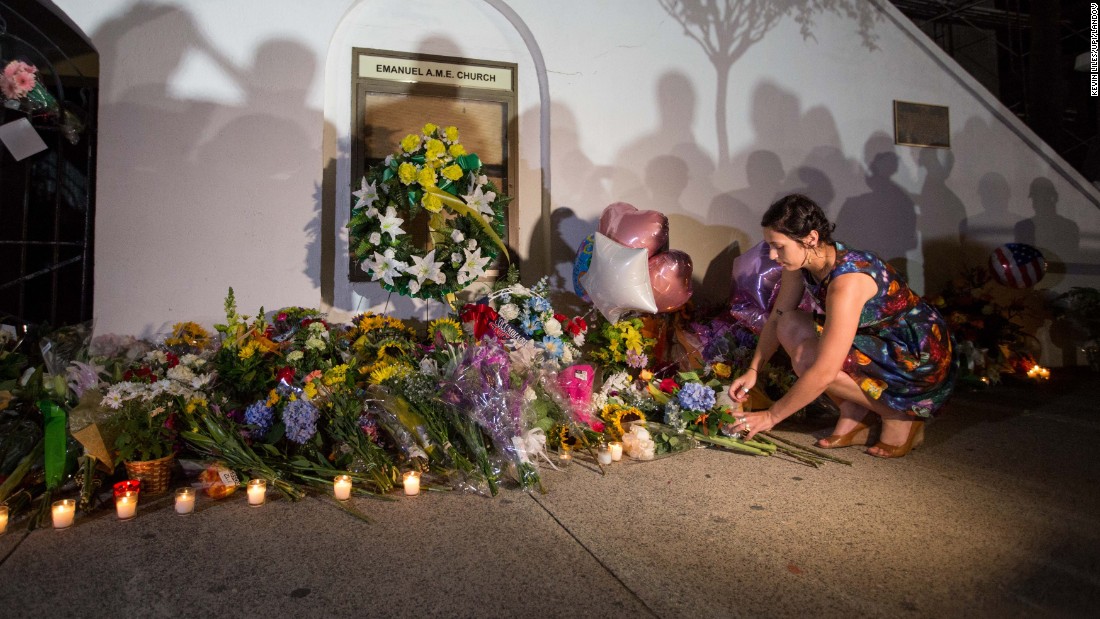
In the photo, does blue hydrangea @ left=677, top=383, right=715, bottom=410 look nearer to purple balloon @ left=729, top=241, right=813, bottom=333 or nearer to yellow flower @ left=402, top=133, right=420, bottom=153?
purple balloon @ left=729, top=241, right=813, bottom=333

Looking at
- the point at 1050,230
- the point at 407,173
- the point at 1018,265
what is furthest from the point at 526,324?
the point at 1050,230

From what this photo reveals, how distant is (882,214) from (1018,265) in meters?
1.00

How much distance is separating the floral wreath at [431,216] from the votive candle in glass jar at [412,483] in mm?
1326

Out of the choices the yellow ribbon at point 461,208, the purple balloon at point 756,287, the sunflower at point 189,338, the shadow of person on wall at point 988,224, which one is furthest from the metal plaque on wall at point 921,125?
the sunflower at point 189,338

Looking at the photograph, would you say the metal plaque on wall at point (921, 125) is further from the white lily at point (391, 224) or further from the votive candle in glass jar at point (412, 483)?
the votive candle in glass jar at point (412, 483)

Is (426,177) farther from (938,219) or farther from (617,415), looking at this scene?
(938,219)

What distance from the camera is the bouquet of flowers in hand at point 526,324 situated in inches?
118

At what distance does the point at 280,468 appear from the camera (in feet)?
7.86

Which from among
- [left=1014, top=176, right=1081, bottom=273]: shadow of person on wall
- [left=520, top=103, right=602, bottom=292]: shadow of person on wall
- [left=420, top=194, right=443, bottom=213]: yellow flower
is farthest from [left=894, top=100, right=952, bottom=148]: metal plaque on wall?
[left=420, top=194, right=443, bottom=213]: yellow flower

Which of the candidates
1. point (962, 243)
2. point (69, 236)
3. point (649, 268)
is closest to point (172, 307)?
point (69, 236)

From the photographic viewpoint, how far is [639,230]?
3.62m

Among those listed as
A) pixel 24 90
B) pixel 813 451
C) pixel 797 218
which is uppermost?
pixel 24 90

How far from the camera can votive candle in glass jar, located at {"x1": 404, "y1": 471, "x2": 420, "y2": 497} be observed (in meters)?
2.27

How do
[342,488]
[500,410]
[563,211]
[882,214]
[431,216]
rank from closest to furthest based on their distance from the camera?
[342,488], [500,410], [431,216], [563,211], [882,214]
